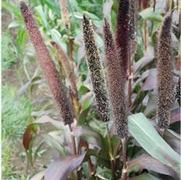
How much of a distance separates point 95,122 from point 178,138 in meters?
0.67

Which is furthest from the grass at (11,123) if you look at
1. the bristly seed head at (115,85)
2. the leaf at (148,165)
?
the bristly seed head at (115,85)

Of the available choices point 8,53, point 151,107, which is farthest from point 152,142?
point 8,53

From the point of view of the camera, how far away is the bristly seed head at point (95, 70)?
46.2 inches

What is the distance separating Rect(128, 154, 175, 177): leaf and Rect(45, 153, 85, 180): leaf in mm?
155

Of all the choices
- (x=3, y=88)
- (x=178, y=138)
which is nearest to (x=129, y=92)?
(x=178, y=138)

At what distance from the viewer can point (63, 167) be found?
1.49 meters

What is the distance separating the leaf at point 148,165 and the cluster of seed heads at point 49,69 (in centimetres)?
25

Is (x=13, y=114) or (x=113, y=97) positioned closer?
(x=113, y=97)

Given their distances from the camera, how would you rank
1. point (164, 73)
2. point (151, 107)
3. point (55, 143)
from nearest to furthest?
1. point (164, 73)
2. point (151, 107)
3. point (55, 143)

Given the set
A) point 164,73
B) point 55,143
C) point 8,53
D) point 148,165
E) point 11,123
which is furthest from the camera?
point 8,53

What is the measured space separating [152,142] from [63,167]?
35 cm

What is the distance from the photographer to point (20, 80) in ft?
10.4

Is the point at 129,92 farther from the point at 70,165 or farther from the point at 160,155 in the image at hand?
the point at 160,155

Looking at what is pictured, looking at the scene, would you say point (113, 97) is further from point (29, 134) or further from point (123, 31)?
point (29, 134)
